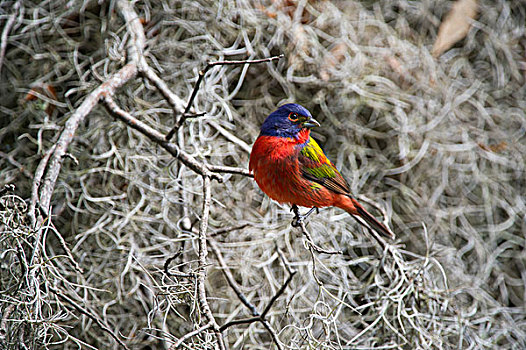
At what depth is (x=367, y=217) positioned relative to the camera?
1.74 meters

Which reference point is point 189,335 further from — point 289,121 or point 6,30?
point 6,30

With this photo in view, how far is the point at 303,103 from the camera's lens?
216cm

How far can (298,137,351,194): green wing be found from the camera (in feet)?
5.11


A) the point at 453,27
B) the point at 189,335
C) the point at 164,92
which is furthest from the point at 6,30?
the point at 453,27

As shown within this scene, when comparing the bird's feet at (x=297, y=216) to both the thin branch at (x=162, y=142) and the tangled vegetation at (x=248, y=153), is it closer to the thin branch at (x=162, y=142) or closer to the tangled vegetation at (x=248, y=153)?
the tangled vegetation at (x=248, y=153)

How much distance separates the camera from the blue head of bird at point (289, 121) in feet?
5.04

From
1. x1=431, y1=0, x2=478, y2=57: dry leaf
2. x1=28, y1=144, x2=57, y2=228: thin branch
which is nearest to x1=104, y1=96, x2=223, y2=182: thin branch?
x1=28, y1=144, x2=57, y2=228: thin branch

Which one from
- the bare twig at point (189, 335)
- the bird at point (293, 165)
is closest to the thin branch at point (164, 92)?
the bird at point (293, 165)

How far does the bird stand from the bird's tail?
4cm

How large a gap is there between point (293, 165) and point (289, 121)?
15 cm

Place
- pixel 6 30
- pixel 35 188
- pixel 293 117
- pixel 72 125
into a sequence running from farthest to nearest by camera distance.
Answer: pixel 6 30
pixel 293 117
pixel 72 125
pixel 35 188

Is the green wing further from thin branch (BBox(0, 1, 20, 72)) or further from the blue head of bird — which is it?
thin branch (BBox(0, 1, 20, 72))

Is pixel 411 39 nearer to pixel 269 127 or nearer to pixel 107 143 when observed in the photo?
pixel 269 127

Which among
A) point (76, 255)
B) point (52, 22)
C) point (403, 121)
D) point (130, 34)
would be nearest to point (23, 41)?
point (52, 22)
